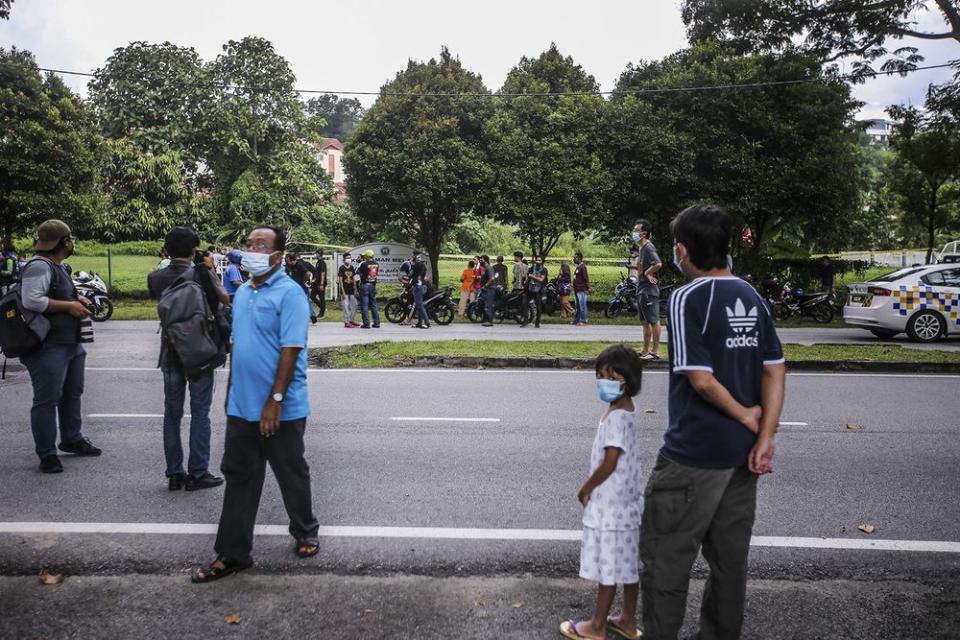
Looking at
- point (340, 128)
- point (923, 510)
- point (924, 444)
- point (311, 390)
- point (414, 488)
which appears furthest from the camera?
point (340, 128)

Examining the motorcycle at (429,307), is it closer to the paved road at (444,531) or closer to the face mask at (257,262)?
the paved road at (444,531)

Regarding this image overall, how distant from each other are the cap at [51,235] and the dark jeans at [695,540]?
489 cm

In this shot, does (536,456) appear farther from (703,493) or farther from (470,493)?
(703,493)

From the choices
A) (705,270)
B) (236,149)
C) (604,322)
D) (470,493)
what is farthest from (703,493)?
(236,149)

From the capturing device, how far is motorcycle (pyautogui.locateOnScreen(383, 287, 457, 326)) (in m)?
19.7

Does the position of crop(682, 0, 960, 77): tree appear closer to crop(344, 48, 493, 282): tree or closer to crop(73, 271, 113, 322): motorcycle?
crop(344, 48, 493, 282): tree

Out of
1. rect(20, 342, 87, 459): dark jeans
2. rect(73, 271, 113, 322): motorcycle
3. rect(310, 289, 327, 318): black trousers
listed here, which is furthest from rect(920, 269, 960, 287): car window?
rect(73, 271, 113, 322): motorcycle

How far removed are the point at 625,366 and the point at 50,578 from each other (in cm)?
308

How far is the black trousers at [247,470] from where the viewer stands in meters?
4.21

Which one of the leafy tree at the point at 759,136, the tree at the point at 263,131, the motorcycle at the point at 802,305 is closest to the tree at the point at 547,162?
the leafy tree at the point at 759,136

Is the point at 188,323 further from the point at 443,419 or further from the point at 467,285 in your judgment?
the point at 467,285

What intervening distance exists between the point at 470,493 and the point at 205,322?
83.8 inches

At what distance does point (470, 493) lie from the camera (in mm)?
5684

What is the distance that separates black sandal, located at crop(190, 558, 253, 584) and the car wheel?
47.9 ft
